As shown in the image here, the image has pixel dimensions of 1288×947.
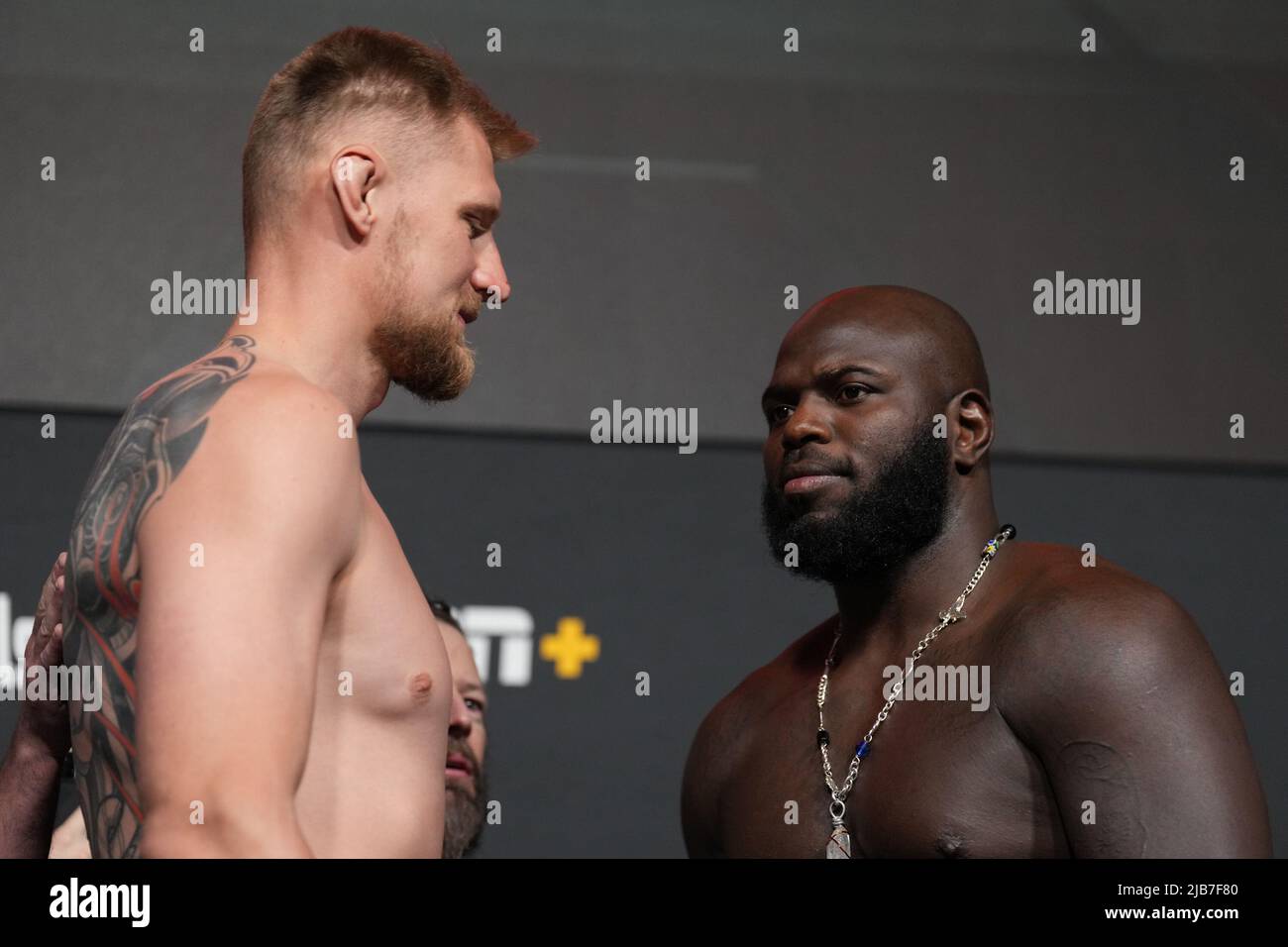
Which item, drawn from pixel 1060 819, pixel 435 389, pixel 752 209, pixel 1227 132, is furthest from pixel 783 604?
pixel 435 389

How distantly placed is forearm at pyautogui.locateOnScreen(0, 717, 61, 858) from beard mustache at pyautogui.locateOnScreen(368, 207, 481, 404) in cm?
64

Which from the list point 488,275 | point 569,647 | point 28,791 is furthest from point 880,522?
point 569,647

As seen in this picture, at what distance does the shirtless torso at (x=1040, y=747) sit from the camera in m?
1.74

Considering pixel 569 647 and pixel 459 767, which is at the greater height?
pixel 569 647

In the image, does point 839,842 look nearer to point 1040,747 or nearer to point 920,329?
point 1040,747

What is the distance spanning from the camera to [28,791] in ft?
5.84

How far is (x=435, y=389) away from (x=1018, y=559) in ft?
2.88

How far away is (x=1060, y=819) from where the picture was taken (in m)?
1.81

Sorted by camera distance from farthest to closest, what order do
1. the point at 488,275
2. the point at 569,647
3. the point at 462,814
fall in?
the point at 569,647 → the point at 462,814 → the point at 488,275

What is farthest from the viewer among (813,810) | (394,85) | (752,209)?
(752,209)

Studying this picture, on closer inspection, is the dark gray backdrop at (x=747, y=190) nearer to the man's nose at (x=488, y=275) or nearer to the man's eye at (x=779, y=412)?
the man's eye at (x=779, y=412)

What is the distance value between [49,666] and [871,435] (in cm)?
106

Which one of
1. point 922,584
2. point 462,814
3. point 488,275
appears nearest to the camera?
point 488,275
